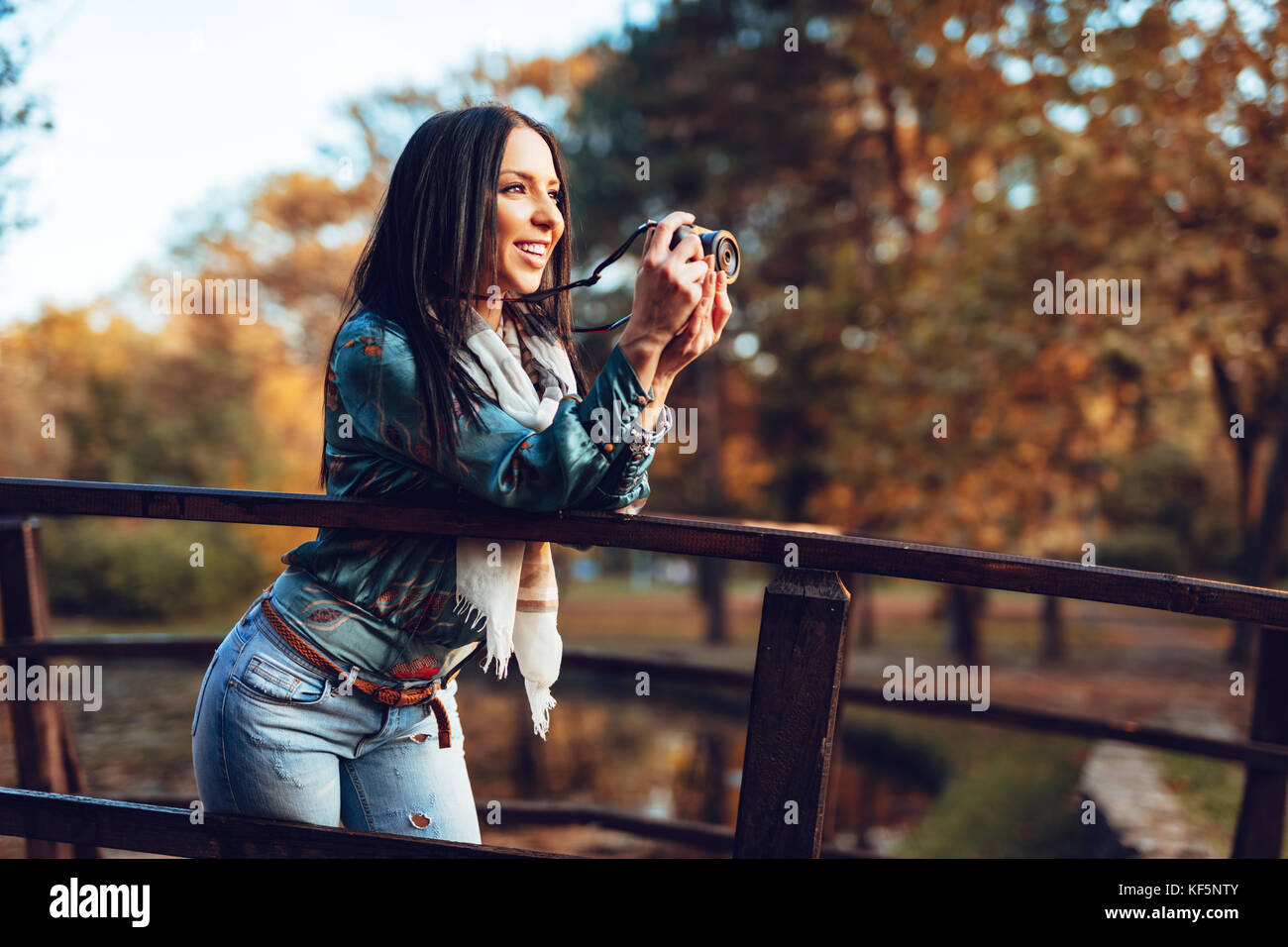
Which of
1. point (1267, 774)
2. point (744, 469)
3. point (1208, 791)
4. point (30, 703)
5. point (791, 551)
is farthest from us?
point (744, 469)

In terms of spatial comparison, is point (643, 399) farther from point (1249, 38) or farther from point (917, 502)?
point (917, 502)

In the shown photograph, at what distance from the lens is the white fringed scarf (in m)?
1.65

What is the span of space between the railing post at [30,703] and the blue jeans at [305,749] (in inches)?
62.7

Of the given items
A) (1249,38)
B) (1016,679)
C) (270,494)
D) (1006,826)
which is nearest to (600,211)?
(1016,679)

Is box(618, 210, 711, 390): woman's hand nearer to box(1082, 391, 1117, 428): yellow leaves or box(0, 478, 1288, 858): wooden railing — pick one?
box(0, 478, 1288, 858): wooden railing

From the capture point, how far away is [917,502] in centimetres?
1252

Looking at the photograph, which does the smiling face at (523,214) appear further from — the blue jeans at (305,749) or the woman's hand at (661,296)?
the blue jeans at (305,749)

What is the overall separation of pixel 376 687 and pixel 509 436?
0.48m

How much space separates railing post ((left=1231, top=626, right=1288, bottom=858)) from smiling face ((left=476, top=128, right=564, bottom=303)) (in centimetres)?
222

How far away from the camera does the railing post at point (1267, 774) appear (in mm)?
2752

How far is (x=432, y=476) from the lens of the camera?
165cm

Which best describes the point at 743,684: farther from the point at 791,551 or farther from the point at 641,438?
the point at 641,438

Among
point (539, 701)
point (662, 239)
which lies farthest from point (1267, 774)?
point (662, 239)

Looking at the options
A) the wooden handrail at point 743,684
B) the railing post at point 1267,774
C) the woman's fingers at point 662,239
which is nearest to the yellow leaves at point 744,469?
the wooden handrail at point 743,684
